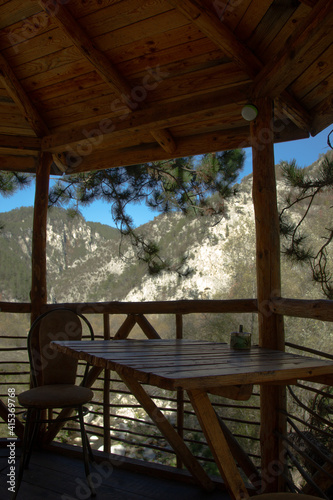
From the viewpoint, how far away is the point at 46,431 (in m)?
3.06

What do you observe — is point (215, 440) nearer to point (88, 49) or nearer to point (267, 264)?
point (267, 264)

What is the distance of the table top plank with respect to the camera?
4.40ft

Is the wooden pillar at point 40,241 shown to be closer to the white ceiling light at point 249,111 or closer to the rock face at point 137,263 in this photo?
the white ceiling light at point 249,111

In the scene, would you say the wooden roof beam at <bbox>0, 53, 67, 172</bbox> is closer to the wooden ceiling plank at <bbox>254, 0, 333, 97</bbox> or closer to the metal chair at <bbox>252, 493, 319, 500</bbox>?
the wooden ceiling plank at <bbox>254, 0, 333, 97</bbox>

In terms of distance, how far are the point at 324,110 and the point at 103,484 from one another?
252cm

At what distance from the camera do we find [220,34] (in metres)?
2.35

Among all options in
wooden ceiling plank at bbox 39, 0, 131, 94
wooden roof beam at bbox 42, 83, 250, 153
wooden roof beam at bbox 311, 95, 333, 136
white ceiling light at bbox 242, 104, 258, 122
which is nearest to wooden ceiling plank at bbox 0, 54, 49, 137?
wooden roof beam at bbox 42, 83, 250, 153

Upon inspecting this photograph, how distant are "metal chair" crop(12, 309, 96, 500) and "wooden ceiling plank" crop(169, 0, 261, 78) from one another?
1.77 meters

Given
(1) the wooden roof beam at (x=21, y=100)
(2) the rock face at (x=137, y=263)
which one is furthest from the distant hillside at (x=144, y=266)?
Answer: (1) the wooden roof beam at (x=21, y=100)

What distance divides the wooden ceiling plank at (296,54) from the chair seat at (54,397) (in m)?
1.93

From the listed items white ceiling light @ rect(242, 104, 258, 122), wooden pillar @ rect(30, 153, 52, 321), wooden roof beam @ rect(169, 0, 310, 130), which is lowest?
wooden pillar @ rect(30, 153, 52, 321)

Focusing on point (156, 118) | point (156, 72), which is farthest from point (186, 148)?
point (156, 72)

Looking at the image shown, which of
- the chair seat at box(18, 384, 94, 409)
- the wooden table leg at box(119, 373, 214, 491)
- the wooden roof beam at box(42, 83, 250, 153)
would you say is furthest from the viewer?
the wooden roof beam at box(42, 83, 250, 153)

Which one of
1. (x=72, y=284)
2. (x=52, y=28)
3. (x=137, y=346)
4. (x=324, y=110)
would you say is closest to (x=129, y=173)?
(x=52, y=28)
